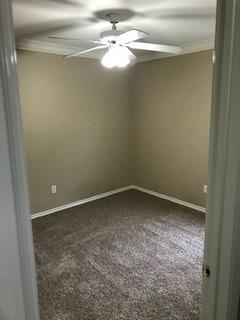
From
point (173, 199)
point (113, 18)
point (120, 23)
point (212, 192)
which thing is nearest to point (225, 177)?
point (212, 192)

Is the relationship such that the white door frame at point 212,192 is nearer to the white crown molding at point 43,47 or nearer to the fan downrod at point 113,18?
the fan downrod at point 113,18

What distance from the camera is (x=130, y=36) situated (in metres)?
2.16

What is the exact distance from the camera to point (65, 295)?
2.28m

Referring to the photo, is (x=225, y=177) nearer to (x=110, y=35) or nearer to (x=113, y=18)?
(x=110, y=35)

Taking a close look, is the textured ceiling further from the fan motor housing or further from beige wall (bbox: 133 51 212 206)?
beige wall (bbox: 133 51 212 206)

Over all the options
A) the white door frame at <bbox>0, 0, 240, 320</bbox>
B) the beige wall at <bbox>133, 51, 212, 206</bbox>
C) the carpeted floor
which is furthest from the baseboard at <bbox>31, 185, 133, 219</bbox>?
the white door frame at <bbox>0, 0, 240, 320</bbox>

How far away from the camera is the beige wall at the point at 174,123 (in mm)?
3719

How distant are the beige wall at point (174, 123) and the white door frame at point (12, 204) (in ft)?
11.1

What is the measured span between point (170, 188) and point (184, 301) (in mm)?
2281

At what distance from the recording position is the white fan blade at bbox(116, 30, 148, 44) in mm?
2079

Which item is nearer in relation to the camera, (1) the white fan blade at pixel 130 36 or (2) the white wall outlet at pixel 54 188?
(1) the white fan blade at pixel 130 36

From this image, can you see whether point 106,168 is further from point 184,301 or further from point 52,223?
point 184,301

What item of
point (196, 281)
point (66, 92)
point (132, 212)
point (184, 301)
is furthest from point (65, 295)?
point (66, 92)

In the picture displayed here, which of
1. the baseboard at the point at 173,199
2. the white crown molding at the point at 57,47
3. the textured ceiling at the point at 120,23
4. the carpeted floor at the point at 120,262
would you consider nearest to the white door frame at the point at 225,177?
the carpeted floor at the point at 120,262
